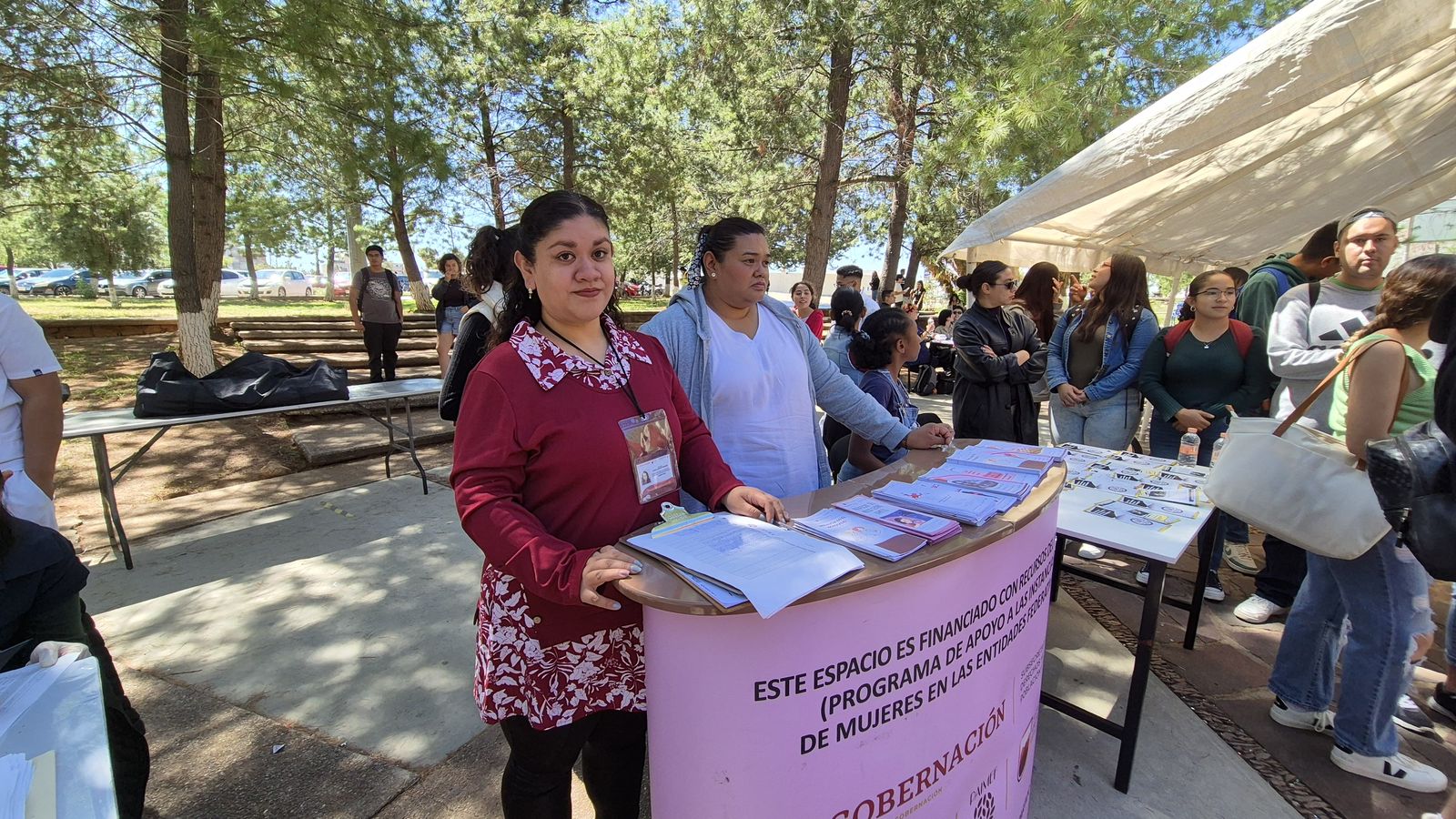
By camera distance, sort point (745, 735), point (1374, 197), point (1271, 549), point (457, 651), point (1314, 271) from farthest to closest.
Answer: point (1374, 197), point (1314, 271), point (1271, 549), point (457, 651), point (745, 735)

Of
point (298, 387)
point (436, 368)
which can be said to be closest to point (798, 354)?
point (298, 387)

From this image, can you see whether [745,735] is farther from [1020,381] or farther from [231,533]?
[231,533]

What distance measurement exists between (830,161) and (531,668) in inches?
389

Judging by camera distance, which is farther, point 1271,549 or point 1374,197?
point 1374,197

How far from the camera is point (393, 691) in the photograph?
2486mm

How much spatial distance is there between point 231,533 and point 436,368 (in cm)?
602

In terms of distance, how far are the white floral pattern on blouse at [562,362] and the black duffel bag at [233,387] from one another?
3702 millimetres

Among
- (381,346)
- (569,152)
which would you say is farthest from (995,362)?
(569,152)

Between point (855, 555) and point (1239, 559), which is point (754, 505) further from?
point (1239, 559)

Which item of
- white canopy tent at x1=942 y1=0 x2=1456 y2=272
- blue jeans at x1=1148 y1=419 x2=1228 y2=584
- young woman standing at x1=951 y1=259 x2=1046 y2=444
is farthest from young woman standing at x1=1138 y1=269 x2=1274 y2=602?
white canopy tent at x1=942 y1=0 x2=1456 y2=272

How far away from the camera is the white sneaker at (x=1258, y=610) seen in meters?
3.06

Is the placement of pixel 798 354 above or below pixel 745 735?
above

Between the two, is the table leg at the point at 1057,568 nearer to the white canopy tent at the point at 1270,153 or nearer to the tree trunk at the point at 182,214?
the white canopy tent at the point at 1270,153

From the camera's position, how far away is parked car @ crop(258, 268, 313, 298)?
116 feet
